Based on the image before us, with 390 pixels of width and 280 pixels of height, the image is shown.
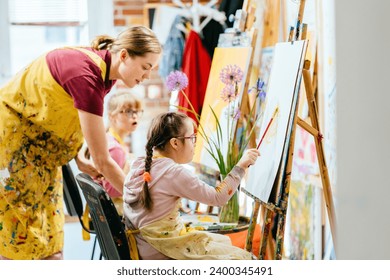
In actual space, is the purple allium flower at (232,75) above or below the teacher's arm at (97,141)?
above

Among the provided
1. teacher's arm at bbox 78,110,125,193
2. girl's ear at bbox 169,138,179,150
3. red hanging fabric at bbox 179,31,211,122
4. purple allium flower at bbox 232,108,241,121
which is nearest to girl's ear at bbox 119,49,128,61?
teacher's arm at bbox 78,110,125,193

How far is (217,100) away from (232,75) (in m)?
0.22

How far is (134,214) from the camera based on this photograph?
2.38 m

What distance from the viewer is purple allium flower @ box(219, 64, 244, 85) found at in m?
3.05

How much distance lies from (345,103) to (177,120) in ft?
2.60

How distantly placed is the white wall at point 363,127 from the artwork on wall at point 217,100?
1.25m

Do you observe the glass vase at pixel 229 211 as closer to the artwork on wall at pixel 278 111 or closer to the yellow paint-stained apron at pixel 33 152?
the artwork on wall at pixel 278 111

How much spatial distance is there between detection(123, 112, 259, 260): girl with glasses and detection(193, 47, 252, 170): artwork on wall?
0.64 meters

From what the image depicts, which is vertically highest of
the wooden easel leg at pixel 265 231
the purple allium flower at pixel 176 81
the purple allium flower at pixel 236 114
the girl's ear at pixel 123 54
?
the girl's ear at pixel 123 54

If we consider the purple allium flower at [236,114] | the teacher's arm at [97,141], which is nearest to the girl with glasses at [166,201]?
the teacher's arm at [97,141]

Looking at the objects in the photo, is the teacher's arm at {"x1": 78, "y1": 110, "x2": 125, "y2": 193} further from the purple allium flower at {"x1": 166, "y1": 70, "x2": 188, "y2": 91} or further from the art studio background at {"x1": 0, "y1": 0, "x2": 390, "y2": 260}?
the art studio background at {"x1": 0, "y1": 0, "x2": 390, "y2": 260}

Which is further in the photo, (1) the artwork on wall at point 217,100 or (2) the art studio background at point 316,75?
(1) the artwork on wall at point 217,100

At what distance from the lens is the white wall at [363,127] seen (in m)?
1.75
